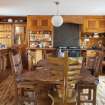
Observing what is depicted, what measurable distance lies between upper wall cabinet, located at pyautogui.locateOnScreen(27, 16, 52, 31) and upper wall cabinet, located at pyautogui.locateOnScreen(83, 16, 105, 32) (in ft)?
5.02

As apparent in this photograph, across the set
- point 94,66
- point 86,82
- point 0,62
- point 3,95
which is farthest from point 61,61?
point 0,62

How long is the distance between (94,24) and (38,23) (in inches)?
93.5

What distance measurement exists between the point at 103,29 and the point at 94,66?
5848 mm

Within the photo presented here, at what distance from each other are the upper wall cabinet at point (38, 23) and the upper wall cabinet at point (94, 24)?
153 cm

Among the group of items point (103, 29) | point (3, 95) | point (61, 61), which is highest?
point (103, 29)

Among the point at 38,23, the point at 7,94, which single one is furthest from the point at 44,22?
the point at 7,94

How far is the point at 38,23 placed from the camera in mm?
10031

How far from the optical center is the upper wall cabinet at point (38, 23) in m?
9.99

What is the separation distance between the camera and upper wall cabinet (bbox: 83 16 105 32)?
992 cm

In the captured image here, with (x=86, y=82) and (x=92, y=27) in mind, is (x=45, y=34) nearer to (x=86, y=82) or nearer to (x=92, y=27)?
(x=92, y=27)

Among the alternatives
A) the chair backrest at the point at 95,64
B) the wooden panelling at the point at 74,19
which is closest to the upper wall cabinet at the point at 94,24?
the wooden panelling at the point at 74,19

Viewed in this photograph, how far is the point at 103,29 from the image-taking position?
32.5ft

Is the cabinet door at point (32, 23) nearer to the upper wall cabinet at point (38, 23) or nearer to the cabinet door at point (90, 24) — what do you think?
the upper wall cabinet at point (38, 23)

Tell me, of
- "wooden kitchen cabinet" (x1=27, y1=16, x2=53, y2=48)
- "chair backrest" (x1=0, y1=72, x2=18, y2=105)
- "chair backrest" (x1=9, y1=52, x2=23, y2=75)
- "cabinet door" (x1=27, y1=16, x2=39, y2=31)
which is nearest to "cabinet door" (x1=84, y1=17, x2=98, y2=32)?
"wooden kitchen cabinet" (x1=27, y1=16, x2=53, y2=48)
